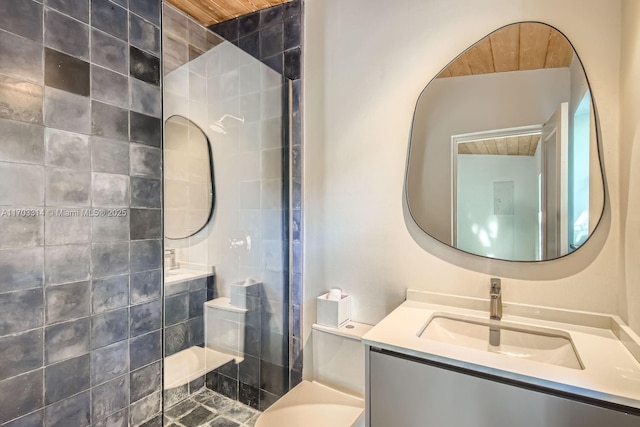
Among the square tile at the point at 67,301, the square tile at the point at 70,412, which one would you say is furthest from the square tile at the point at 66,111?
the square tile at the point at 70,412

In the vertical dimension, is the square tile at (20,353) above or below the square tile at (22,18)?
below

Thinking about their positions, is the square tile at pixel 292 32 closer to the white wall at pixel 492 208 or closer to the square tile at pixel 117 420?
the white wall at pixel 492 208

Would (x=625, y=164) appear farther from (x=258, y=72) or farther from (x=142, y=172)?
(x=142, y=172)

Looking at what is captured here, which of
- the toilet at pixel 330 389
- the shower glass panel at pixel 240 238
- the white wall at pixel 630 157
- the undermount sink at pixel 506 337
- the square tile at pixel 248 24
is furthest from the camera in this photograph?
the square tile at pixel 248 24

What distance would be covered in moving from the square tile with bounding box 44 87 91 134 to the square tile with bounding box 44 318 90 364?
0.86m

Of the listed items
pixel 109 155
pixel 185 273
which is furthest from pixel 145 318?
pixel 109 155

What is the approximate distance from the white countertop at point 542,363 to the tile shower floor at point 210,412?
1171 mm

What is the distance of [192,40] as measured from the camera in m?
1.82

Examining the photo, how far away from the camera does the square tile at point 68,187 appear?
1314 millimetres

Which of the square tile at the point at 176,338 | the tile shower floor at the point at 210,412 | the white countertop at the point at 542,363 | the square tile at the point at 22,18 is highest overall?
the square tile at the point at 22,18

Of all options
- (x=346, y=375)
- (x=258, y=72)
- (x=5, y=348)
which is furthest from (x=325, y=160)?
(x=5, y=348)

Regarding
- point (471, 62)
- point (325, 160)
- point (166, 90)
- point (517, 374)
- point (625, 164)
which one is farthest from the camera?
point (325, 160)

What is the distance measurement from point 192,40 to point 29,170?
1101 millimetres

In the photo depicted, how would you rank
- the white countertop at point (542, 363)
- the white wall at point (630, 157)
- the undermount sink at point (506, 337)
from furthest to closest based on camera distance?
A: the undermount sink at point (506, 337), the white wall at point (630, 157), the white countertop at point (542, 363)
